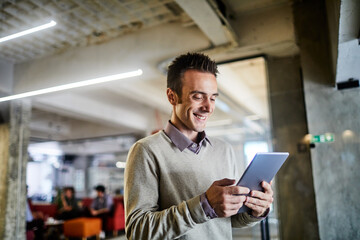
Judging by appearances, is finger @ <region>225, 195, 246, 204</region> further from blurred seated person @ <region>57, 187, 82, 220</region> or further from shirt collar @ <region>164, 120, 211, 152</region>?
blurred seated person @ <region>57, 187, 82, 220</region>

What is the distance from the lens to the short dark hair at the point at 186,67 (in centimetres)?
135

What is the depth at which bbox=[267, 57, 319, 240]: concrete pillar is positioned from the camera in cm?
348

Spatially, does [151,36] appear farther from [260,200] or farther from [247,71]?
[260,200]

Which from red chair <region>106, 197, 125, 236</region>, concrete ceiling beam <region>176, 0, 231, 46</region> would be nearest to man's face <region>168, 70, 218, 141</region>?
concrete ceiling beam <region>176, 0, 231, 46</region>

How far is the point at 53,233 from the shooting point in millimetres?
7199

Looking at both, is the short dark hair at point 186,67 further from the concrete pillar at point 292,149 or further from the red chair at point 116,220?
the red chair at point 116,220

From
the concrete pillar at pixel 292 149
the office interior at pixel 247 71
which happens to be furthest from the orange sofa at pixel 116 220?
the concrete pillar at pixel 292 149

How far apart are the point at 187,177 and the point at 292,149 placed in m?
2.79

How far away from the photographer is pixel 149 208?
45.3 inches

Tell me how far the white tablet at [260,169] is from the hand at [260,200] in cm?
2

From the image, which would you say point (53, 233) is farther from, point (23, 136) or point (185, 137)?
point (185, 137)

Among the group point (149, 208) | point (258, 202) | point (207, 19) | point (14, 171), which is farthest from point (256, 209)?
point (14, 171)

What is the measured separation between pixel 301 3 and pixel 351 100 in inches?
52.3

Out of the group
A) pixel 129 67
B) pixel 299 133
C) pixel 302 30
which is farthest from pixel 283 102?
pixel 129 67
